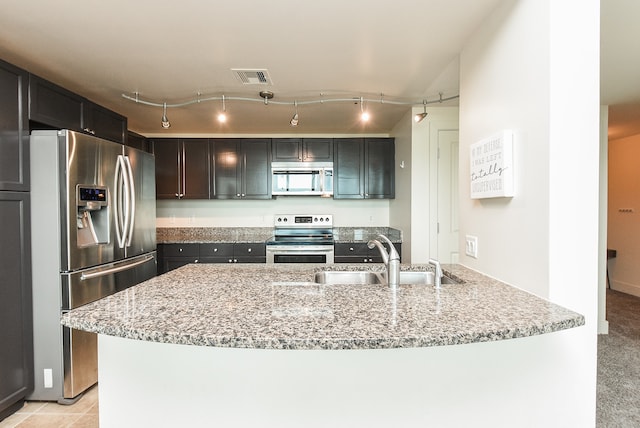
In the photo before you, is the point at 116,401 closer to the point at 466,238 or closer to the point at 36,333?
the point at 36,333

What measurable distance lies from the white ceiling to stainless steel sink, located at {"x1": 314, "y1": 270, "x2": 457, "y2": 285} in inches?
55.0

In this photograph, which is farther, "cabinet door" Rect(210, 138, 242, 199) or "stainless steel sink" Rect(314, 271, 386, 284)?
"cabinet door" Rect(210, 138, 242, 199)

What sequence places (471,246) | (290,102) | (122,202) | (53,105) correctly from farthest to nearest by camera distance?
(290,102)
(122,202)
(53,105)
(471,246)

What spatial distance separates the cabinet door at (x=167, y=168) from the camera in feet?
13.3

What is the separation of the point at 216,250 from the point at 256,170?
112cm

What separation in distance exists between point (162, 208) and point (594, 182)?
4.50 m

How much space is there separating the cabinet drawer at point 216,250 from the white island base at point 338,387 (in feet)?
8.91

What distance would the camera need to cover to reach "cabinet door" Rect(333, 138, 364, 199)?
409 cm

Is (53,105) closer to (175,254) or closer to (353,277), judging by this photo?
(175,254)

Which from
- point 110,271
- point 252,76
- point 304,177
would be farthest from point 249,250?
point 252,76

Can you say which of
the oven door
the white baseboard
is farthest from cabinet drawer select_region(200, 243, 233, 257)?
the white baseboard

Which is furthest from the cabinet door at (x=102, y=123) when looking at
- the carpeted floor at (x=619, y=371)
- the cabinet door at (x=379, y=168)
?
the carpeted floor at (x=619, y=371)

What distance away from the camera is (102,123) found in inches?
112

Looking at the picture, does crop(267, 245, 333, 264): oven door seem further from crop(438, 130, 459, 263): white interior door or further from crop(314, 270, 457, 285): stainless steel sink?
crop(314, 270, 457, 285): stainless steel sink
